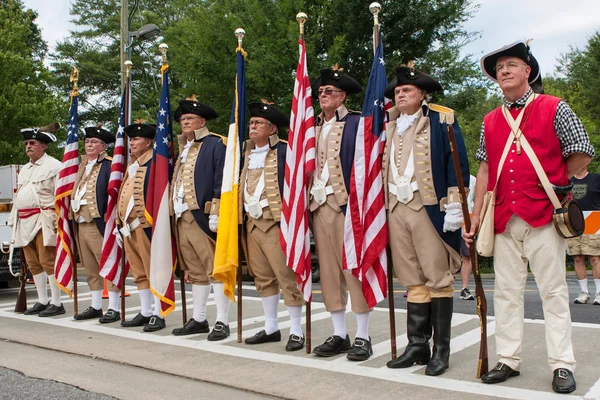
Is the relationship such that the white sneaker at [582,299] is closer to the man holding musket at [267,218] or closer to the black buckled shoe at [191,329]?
the man holding musket at [267,218]

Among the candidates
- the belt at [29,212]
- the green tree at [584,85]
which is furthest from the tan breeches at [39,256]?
the green tree at [584,85]

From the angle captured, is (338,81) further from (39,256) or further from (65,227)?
(39,256)

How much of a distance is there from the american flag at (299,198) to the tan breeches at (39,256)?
169 inches

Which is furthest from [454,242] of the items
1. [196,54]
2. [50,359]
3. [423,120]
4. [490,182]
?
[196,54]

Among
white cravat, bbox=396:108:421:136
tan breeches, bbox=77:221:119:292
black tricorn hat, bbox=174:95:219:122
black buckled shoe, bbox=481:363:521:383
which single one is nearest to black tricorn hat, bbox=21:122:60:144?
tan breeches, bbox=77:221:119:292

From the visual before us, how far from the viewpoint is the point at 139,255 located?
23.8 feet

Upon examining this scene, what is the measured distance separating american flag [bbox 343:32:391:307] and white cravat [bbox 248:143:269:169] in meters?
1.17

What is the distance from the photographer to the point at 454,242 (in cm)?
476

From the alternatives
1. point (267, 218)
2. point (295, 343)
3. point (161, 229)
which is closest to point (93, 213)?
point (161, 229)

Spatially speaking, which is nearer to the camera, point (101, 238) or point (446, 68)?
point (101, 238)

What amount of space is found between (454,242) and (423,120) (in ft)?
3.18

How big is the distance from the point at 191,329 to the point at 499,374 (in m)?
3.37

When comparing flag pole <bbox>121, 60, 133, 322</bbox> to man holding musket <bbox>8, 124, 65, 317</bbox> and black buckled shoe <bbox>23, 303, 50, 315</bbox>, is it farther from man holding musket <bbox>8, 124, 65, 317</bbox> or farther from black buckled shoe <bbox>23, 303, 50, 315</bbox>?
black buckled shoe <bbox>23, 303, 50, 315</bbox>

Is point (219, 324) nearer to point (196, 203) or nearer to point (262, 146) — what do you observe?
point (196, 203)
